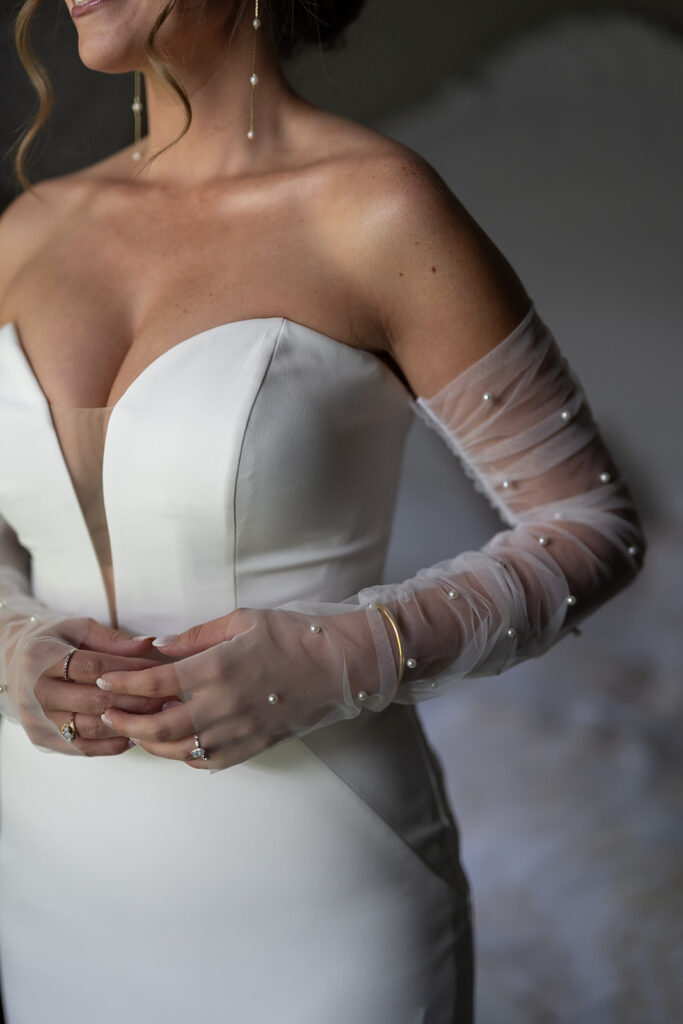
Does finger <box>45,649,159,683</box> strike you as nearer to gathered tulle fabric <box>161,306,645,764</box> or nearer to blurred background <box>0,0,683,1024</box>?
gathered tulle fabric <box>161,306,645,764</box>

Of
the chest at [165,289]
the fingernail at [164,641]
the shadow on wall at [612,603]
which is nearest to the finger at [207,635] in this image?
the fingernail at [164,641]

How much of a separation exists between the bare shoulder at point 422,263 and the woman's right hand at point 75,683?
1.04 ft

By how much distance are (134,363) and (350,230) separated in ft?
0.66

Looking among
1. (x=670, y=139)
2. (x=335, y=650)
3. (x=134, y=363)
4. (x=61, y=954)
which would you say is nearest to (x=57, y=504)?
(x=134, y=363)

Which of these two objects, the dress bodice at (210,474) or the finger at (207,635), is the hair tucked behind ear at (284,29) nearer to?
the dress bodice at (210,474)

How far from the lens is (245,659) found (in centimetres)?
76

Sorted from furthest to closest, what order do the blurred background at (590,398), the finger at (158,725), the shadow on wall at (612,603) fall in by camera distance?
the shadow on wall at (612,603) < the blurred background at (590,398) < the finger at (158,725)

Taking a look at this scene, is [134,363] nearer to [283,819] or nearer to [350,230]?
[350,230]

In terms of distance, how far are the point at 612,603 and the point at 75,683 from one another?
211 centimetres

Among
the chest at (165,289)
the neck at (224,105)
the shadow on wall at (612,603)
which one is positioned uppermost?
the neck at (224,105)

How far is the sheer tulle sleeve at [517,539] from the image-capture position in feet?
2.71

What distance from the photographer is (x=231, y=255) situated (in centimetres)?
89

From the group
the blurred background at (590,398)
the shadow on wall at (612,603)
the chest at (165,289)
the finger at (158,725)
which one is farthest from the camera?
the shadow on wall at (612,603)

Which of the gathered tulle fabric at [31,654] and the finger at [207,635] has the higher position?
the finger at [207,635]
